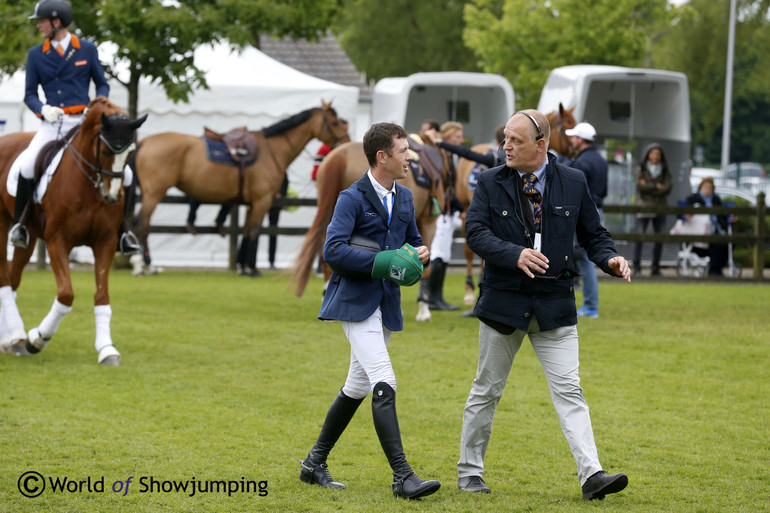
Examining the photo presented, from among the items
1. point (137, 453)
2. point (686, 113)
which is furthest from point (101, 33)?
point (137, 453)

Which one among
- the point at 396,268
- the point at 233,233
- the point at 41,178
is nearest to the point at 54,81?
the point at 41,178

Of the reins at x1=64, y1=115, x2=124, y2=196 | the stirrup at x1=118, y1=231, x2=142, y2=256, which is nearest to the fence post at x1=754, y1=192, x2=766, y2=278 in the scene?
the stirrup at x1=118, y1=231, x2=142, y2=256

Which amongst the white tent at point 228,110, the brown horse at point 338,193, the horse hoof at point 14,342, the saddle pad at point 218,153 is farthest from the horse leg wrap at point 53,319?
the white tent at point 228,110

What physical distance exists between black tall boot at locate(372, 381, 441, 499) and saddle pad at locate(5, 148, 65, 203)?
489 centimetres

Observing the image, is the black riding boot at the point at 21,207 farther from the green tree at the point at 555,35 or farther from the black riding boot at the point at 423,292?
the green tree at the point at 555,35

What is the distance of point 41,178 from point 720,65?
4791 centimetres

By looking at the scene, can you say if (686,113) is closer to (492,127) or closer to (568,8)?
(492,127)

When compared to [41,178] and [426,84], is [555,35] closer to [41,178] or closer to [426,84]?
[426,84]

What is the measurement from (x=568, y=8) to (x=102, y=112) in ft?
104

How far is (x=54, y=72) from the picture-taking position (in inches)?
364

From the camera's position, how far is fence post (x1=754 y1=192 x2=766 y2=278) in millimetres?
18969

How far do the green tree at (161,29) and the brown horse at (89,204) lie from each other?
875 centimetres

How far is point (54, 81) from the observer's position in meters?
9.30

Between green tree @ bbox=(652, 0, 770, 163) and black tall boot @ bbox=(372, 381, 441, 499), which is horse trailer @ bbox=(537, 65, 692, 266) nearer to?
black tall boot @ bbox=(372, 381, 441, 499)
